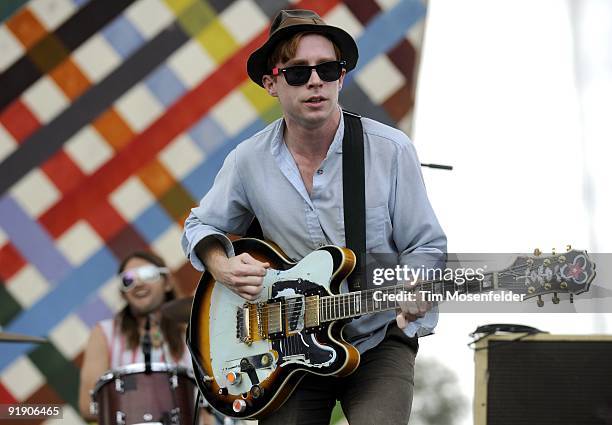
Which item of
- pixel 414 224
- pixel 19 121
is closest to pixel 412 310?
pixel 414 224

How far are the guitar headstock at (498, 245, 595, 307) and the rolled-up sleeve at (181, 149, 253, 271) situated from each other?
0.98 meters

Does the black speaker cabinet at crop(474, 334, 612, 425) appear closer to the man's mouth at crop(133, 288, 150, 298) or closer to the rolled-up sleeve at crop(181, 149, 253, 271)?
the rolled-up sleeve at crop(181, 149, 253, 271)

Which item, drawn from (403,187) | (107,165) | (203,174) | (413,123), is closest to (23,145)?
(107,165)

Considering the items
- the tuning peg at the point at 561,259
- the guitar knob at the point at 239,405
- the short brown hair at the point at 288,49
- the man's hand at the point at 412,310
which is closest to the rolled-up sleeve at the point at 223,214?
the short brown hair at the point at 288,49

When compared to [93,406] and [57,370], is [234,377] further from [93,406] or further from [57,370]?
[57,370]

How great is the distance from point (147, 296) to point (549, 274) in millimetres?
2827

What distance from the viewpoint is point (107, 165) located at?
539cm

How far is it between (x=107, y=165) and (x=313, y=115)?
2.23 m

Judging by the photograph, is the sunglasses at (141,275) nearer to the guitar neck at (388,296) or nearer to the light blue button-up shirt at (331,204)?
the light blue button-up shirt at (331,204)

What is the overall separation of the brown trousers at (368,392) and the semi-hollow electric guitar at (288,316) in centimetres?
5

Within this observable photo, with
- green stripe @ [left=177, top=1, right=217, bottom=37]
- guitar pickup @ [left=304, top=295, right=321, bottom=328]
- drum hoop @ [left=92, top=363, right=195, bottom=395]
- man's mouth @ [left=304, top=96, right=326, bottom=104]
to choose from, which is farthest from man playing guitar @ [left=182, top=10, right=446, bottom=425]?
green stripe @ [left=177, top=1, right=217, bottom=37]

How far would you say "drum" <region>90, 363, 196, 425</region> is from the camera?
4.82 meters

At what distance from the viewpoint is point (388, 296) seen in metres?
3.20

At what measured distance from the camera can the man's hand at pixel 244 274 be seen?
3463mm
